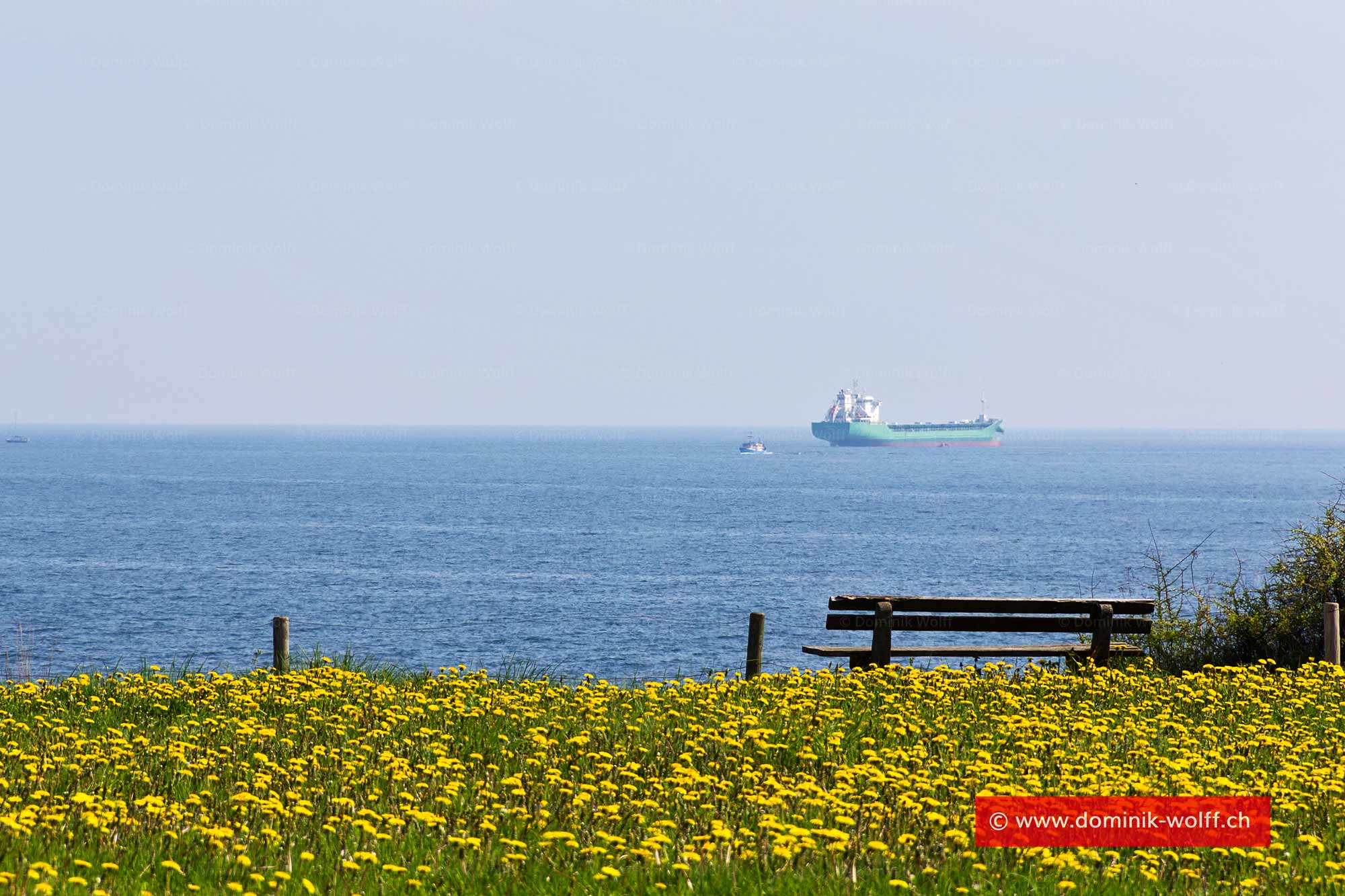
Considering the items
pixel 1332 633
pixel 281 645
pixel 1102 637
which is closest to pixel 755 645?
pixel 1102 637

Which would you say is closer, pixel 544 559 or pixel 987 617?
pixel 987 617

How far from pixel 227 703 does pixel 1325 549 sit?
13.8 metres

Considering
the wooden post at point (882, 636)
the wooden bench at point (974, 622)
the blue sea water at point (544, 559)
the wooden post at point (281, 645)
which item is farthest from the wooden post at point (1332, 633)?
the wooden post at point (281, 645)

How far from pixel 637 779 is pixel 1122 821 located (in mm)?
2839

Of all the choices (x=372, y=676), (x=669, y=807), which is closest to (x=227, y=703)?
(x=372, y=676)

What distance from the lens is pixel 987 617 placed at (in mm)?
14523

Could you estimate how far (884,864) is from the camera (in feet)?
22.2

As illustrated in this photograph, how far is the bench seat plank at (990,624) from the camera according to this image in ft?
46.6

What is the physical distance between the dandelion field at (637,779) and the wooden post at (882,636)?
1.34 m

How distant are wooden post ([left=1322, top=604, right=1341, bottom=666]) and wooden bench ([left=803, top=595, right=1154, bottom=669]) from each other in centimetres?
212

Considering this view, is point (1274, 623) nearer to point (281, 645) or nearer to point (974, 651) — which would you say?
point (974, 651)

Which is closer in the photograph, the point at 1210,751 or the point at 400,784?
the point at 400,784

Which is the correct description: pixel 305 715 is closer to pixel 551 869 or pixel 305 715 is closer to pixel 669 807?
pixel 669 807

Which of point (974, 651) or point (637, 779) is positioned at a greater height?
point (637, 779)
